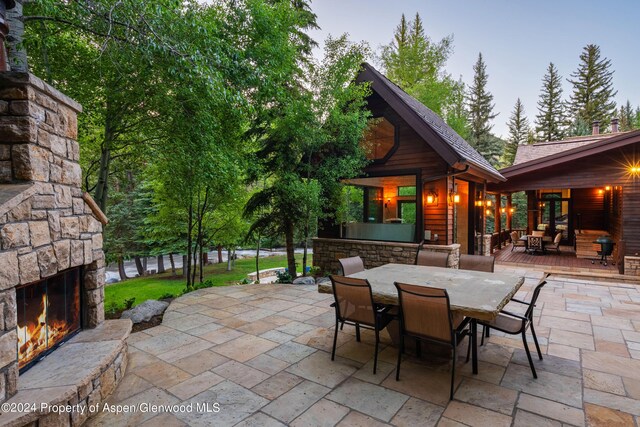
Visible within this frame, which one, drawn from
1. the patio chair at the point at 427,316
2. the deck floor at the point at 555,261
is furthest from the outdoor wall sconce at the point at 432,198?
the patio chair at the point at 427,316

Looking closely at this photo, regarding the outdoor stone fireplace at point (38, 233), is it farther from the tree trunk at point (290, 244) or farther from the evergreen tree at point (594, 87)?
the evergreen tree at point (594, 87)

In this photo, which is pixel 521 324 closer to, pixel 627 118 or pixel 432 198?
pixel 432 198

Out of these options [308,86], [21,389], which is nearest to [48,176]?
[21,389]

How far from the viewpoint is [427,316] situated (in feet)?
8.63

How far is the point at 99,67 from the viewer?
4102 mm

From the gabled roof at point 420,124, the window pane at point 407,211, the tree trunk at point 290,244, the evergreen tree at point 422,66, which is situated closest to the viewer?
the gabled roof at point 420,124

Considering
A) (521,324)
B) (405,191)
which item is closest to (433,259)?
(521,324)

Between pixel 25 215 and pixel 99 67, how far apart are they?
2.98 meters

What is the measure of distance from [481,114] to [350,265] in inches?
907

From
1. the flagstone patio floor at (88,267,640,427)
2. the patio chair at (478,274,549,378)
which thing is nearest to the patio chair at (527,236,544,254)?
the flagstone patio floor at (88,267,640,427)

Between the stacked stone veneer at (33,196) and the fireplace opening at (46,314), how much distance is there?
202 millimetres

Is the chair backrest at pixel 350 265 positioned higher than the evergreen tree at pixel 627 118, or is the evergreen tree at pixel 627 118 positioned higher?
the evergreen tree at pixel 627 118

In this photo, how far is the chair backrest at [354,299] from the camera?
9.74 feet

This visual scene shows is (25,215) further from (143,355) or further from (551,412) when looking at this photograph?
(551,412)
